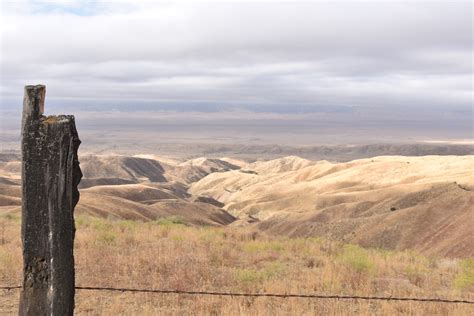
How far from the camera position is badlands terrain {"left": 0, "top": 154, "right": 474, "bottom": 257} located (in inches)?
1212

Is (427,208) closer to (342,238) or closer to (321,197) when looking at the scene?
(342,238)

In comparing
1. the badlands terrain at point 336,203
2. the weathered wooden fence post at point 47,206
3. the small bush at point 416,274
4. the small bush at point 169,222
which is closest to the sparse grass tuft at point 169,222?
the small bush at point 169,222

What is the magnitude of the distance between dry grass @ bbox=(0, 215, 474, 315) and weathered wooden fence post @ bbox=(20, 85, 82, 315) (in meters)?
3.36

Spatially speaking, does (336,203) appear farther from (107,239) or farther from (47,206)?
(47,206)

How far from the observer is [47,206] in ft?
15.8

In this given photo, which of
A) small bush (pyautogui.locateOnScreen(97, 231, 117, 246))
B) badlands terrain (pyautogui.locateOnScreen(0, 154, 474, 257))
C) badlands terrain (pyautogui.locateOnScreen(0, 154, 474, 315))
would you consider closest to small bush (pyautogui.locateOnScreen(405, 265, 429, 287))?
badlands terrain (pyautogui.locateOnScreen(0, 154, 474, 315))

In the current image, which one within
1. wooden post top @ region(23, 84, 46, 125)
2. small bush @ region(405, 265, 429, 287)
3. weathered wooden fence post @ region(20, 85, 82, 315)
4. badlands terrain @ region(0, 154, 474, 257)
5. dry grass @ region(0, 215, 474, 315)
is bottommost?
badlands terrain @ region(0, 154, 474, 257)

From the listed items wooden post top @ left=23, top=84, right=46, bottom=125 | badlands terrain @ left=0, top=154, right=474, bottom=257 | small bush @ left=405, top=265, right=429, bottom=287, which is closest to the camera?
wooden post top @ left=23, top=84, right=46, bottom=125

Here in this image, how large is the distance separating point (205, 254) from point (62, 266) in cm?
917

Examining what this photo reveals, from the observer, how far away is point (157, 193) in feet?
249

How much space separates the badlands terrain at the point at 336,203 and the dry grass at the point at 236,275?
40.0 ft

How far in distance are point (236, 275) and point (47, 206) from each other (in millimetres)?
7235

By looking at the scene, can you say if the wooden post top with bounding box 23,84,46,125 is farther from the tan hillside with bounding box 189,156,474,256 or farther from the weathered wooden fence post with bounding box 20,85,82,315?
the tan hillside with bounding box 189,156,474,256

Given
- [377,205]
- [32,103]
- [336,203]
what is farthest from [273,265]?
[336,203]
